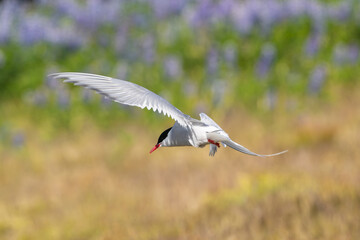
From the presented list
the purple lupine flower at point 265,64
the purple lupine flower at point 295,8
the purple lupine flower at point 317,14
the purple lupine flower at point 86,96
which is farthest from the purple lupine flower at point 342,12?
the purple lupine flower at point 86,96

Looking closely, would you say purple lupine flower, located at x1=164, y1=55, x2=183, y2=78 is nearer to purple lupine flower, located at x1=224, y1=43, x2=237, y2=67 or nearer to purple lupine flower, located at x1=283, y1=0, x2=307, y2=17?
purple lupine flower, located at x1=224, y1=43, x2=237, y2=67

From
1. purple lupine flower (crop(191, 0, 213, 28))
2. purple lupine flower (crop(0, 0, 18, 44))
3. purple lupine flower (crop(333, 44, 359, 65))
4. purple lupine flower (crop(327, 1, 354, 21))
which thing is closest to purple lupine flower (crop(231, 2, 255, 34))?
purple lupine flower (crop(191, 0, 213, 28))

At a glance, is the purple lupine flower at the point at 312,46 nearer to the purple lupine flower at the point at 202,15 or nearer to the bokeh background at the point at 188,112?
the bokeh background at the point at 188,112

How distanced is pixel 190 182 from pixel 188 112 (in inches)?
74.8

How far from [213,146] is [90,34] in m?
9.87

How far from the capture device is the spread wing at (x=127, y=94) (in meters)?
0.61

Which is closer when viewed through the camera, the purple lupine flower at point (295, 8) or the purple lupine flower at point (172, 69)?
the purple lupine flower at point (172, 69)

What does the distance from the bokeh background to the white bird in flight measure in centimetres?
272

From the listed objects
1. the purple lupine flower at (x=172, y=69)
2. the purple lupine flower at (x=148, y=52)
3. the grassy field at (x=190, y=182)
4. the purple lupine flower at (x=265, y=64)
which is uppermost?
the purple lupine flower at (x=148, y=52)

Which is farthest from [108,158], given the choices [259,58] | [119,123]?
[259,58]

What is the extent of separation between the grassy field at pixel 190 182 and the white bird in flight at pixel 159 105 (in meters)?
2.72

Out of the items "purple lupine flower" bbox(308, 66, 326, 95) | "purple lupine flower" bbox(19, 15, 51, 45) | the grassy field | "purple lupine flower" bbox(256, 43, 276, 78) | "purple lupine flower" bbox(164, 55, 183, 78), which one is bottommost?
the grassy field

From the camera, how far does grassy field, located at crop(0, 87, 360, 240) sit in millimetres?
3654

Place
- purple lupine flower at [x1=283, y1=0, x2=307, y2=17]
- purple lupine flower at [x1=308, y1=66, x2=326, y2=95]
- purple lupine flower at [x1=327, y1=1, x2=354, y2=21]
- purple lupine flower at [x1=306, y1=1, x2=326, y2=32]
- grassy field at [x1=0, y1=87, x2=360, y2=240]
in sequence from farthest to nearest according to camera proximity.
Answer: purple lupine flower at [x1=327, y1=1, x2=354, y2=21]
purple lupine flower at [x1=283, y1=0, x2=307, y2=17]
purple lupine flower at [x1=306, y1=1, x2=326, y2=32]
purple lupine flower at [x1=308, y1=66, x2=326, y2=95]
grassy field at [x1=0, y1=87, x2=360, y2=240]
